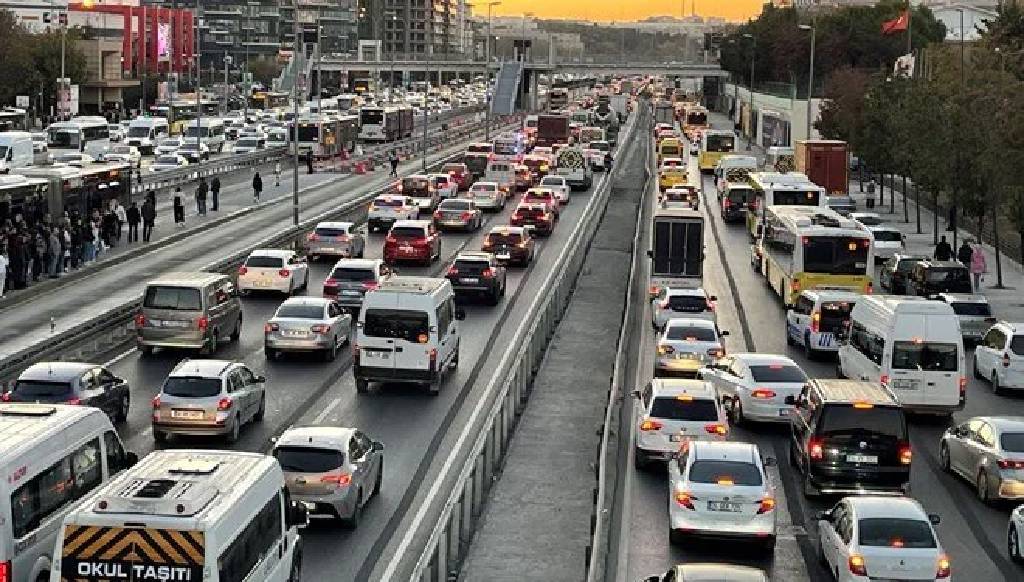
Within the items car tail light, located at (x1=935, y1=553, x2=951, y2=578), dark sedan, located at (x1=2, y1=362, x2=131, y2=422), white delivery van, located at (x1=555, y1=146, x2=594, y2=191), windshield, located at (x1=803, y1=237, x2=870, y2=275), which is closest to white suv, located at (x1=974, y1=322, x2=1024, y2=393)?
windshield, located at (x1=803, y1=237, x2=870, y2=275)

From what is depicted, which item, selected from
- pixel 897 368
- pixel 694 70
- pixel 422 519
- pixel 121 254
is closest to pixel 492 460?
pixel 422 519

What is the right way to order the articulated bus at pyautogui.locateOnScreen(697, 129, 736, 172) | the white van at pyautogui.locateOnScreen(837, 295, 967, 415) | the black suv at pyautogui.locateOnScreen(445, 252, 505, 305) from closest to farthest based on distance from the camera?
the white van at pyautogui.locateOnScreen(837, 295, 967, 415)
the black suv at pyautogui.locateOnScreen(445, 252, 505, 305)
the articulated bus at pyautogui.locateOnScreen(697, 129, 736, 172)

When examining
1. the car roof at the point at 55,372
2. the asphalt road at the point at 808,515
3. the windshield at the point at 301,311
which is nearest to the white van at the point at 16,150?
the windshield at the point at 301,311

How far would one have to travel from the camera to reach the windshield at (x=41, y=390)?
26.1 m

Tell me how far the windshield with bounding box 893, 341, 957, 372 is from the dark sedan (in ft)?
45.7

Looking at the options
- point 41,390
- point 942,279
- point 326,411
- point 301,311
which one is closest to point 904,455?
point 326,411

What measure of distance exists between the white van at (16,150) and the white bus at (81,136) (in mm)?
13386

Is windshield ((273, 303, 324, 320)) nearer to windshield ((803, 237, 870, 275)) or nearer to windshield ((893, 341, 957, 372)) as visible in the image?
windshield ((893, 341, 957, 372))

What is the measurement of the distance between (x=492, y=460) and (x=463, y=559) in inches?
187

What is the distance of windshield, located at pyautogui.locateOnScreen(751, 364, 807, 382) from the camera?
29766 millimetres

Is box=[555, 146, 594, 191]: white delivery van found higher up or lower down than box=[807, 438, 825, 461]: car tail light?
higher up

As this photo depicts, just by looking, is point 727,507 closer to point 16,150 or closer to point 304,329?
point 304,329

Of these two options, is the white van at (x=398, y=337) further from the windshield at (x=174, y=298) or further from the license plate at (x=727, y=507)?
the license plate at (x=727, y=507)

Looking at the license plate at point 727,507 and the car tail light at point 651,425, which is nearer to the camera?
the license plate at point 727,507
